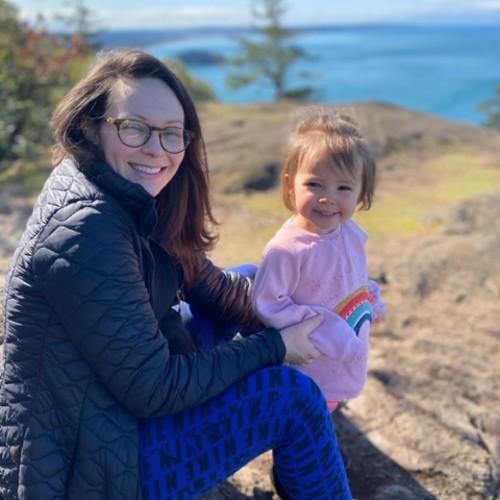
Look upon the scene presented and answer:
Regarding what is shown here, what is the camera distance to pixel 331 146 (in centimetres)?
189

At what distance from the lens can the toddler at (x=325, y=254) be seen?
1.85 meters

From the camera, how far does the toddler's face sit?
190 cm

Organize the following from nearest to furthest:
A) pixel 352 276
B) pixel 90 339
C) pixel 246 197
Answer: pixel 90 339 → pixel 352 276 → pixel 246 197

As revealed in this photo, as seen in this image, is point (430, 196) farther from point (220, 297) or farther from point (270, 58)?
point (270, 58)

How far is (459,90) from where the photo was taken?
2459 cm

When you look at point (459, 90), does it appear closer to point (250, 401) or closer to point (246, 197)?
point (246, 197)

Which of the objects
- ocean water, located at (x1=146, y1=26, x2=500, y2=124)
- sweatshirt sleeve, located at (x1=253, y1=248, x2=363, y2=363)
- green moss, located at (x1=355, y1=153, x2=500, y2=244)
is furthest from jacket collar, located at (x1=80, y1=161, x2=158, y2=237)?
ocean water, located at (x1=146, y1=26, x2=500, y2=124)

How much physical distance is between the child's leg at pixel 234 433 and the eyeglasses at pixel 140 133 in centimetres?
58

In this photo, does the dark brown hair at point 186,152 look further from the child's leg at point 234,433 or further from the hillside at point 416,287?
the hillside at point 416,287

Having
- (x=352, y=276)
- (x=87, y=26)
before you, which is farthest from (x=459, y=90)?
(x=352, y=276)

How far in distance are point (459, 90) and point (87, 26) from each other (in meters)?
12.8

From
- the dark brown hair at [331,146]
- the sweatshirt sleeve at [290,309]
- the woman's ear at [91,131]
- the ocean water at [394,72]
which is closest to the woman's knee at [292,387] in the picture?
the sweatshirt sleeve at [290,309]

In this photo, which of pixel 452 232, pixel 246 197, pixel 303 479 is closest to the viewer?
pixel 303 479

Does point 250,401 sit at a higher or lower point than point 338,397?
higher
